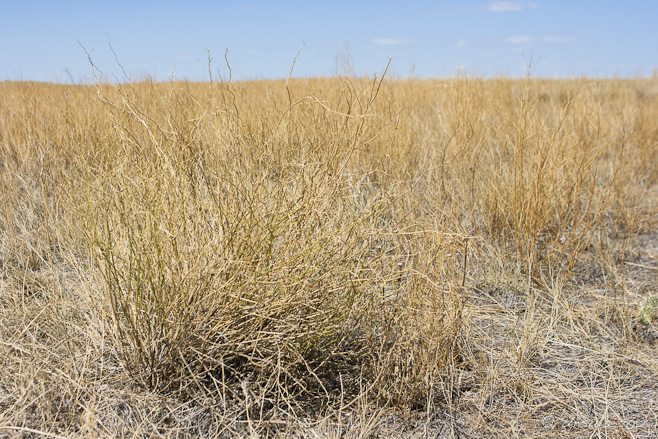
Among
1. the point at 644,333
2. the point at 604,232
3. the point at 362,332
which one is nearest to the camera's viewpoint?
the point at 362,332

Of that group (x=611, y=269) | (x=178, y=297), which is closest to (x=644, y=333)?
(x=611, y=269)

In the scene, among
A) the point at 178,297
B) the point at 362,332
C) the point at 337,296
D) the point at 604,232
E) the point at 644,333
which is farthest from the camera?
the point at 604,232

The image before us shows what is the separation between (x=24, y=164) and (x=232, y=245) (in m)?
2.87

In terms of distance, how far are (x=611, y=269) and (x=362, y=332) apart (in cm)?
161

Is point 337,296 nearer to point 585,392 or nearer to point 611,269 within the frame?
point 585,392

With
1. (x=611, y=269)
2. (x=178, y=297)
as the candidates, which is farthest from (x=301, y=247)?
(x=611, y=269)

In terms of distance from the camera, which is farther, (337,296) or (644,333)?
(644,333)

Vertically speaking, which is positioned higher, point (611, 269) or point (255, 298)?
point (255, 298)

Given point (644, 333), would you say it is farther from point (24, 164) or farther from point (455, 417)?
point (24, 164)

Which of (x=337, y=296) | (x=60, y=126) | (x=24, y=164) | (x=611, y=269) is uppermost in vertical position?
(x=60, y=126)

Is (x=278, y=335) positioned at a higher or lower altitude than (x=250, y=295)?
lower

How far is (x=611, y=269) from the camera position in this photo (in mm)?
2473

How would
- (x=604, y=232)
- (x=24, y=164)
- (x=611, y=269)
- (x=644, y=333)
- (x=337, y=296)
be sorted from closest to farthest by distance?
(x=337, y=296) < (x=644, y=333) < (x=611, y=269) < (x=604, y=232) < (x=24, y=164)

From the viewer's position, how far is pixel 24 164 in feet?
11.1
